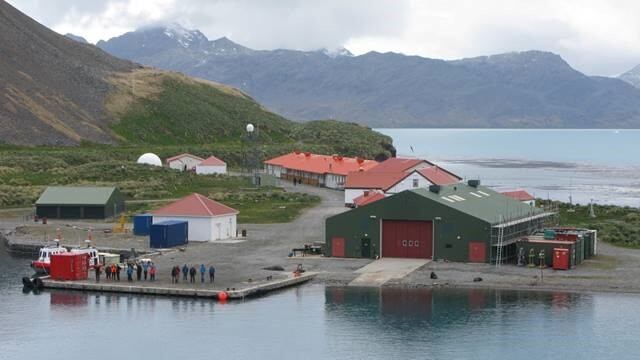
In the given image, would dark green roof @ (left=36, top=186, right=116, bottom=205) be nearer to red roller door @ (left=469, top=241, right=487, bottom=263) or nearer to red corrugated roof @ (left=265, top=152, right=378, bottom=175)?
red corrugated roof @ (left=265, top=152, right=378, bottom=175)

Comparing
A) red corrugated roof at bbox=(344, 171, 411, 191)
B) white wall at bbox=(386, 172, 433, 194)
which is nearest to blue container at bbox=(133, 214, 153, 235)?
white wall at bbox=(386, 172, 433, 194)

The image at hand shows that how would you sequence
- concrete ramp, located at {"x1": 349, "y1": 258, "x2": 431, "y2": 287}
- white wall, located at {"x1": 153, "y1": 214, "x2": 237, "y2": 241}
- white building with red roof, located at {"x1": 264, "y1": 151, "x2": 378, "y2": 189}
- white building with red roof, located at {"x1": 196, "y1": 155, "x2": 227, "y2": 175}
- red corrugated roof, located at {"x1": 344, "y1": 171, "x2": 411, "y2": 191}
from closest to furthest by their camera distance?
concrete ramp, located at {"x1": 349, "y1": 258, "x2": 431, "y2": 287} → white wall, located at {"x1": 153, "y1": 214, "x2": 237, "y2": 241} → red corrugated roof, located at {"x1": 344, "y1": 171, "x2": 411, "y2": 191} → white building with red roof, located at {"x1": 264, "y1": 151, "x2": 378, "y2": 189} → white building with red roof, located at {"x1": 196, "y1": 155, "x2": 227, "y2": 175}

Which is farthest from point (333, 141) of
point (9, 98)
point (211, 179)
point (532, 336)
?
point (532, 336)

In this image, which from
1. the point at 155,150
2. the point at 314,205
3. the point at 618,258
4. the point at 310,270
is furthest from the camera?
the point at 155,150

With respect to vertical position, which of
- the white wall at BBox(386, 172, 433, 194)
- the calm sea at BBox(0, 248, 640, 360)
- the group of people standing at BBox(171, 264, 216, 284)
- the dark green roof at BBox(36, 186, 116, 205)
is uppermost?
the white wall at BBox(386, 172, 433, 194)

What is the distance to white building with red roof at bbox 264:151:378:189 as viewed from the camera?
11975 cm

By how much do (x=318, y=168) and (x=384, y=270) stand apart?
6639 centimetres

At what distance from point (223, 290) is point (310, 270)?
793 cm

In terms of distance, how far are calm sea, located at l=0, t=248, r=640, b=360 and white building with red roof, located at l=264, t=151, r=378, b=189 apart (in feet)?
209

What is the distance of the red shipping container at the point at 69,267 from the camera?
58025mm

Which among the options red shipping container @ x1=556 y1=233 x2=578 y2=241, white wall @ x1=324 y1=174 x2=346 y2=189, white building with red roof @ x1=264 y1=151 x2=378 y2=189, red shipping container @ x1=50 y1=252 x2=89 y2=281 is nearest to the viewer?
red shipping container @ x1=50 y1=252 x2=89 y2=281

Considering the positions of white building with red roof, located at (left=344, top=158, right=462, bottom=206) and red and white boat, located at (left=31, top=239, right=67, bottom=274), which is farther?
white building with red roof, located at (left=344, top=158, right=462, bottom=206)

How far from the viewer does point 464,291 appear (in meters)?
54.8

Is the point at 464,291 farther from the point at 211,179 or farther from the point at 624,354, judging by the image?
the point at 211,179
